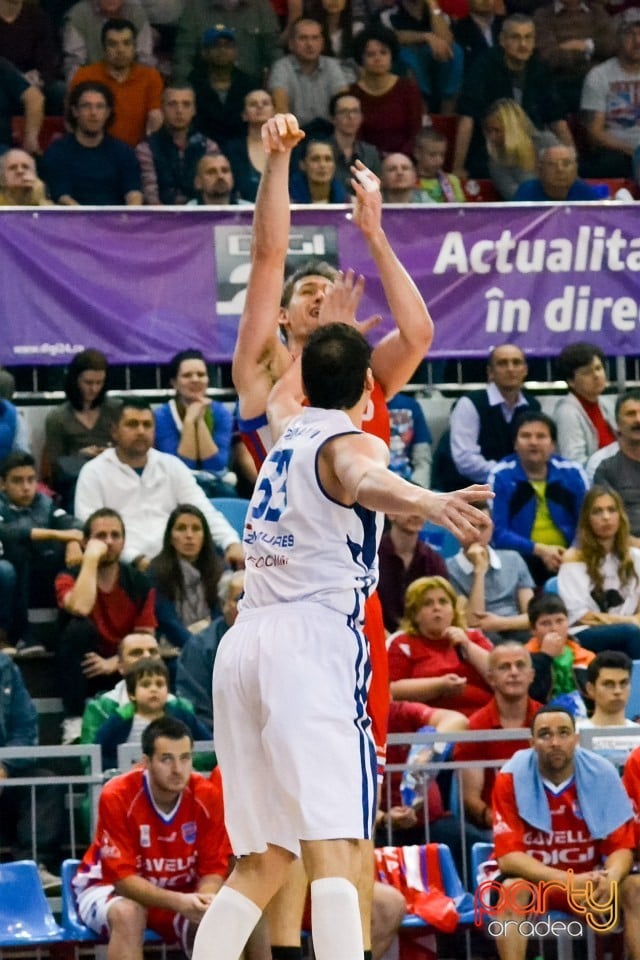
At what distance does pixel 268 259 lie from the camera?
7223 millimetres

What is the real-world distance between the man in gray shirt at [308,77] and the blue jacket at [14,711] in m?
6.46

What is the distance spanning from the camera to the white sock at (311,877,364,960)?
6.20 m

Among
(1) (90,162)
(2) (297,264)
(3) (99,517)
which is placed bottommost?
(3) (99,517)

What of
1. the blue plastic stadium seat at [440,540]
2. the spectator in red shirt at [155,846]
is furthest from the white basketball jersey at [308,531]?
the blue plastic stadium seat at [440,540]

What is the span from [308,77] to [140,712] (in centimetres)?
709

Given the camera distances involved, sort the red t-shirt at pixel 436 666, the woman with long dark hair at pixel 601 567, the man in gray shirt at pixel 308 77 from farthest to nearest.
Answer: the man in gray shirt at pixel 308 77 < the woman with long dark hair at pixel 601 567 < the red t-shirt at pixel 436 666

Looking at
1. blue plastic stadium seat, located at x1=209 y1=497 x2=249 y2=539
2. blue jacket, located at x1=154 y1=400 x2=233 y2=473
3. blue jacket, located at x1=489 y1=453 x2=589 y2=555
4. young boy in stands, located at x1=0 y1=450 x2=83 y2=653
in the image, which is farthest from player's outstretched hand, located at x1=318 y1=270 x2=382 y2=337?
blue jacket, located at x1=154 y1=400 x2=233 y2=473

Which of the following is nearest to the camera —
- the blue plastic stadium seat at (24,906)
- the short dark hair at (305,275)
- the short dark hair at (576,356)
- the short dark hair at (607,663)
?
the short dark hair at (305,275)

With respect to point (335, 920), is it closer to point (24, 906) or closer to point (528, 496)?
point (24, 906)

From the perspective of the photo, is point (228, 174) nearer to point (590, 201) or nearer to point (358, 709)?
point (590, 201)

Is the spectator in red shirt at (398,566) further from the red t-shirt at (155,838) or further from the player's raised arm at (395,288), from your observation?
the player's raised arm at (395,288)

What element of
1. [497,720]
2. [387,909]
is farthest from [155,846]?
[497,720]

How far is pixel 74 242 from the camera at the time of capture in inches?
544

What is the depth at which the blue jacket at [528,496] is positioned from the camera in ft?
43.2
